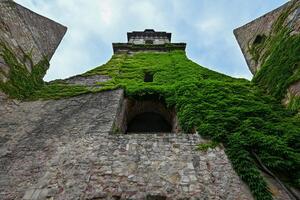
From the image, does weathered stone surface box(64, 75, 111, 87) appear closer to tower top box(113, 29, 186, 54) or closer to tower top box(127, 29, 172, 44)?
tower top box(113, 29, 186, 54)

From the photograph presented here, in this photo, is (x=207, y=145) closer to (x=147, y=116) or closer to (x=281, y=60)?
(x=147, y=116)

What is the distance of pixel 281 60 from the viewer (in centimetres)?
952

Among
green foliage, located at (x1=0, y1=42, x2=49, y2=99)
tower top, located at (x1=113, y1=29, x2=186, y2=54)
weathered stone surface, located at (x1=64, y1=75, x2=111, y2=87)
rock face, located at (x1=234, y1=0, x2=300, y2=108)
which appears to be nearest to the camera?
rock face, located at (x1=234, y1=0, x2=300, y2=108)

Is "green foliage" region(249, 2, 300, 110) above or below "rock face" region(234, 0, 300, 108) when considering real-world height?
below

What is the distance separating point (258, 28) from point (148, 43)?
9.52 m

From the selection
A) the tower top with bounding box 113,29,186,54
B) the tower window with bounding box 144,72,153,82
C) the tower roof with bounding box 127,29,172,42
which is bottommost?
the tower window with bounding box 144,72,153,82

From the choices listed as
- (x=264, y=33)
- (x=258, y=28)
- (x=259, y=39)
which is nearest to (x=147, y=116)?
(x=264, y=33)

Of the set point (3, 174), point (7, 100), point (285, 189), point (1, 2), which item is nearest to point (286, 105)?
point (285, 189)

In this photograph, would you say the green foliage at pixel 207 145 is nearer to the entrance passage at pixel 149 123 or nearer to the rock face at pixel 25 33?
the entrance passage at pixel 149 123

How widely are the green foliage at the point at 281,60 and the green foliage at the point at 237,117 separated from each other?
384 millimetres

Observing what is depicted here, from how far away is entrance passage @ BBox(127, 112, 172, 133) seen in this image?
1092cm

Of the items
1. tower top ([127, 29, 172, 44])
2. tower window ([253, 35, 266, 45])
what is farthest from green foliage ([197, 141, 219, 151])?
tower top ([127, 29, 172, 44])

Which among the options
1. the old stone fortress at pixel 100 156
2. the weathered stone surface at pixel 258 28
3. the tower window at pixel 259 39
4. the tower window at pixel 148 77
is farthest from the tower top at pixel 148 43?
the old stone fortress at pixel 100 156

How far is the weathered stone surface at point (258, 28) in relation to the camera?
10.5 metres
